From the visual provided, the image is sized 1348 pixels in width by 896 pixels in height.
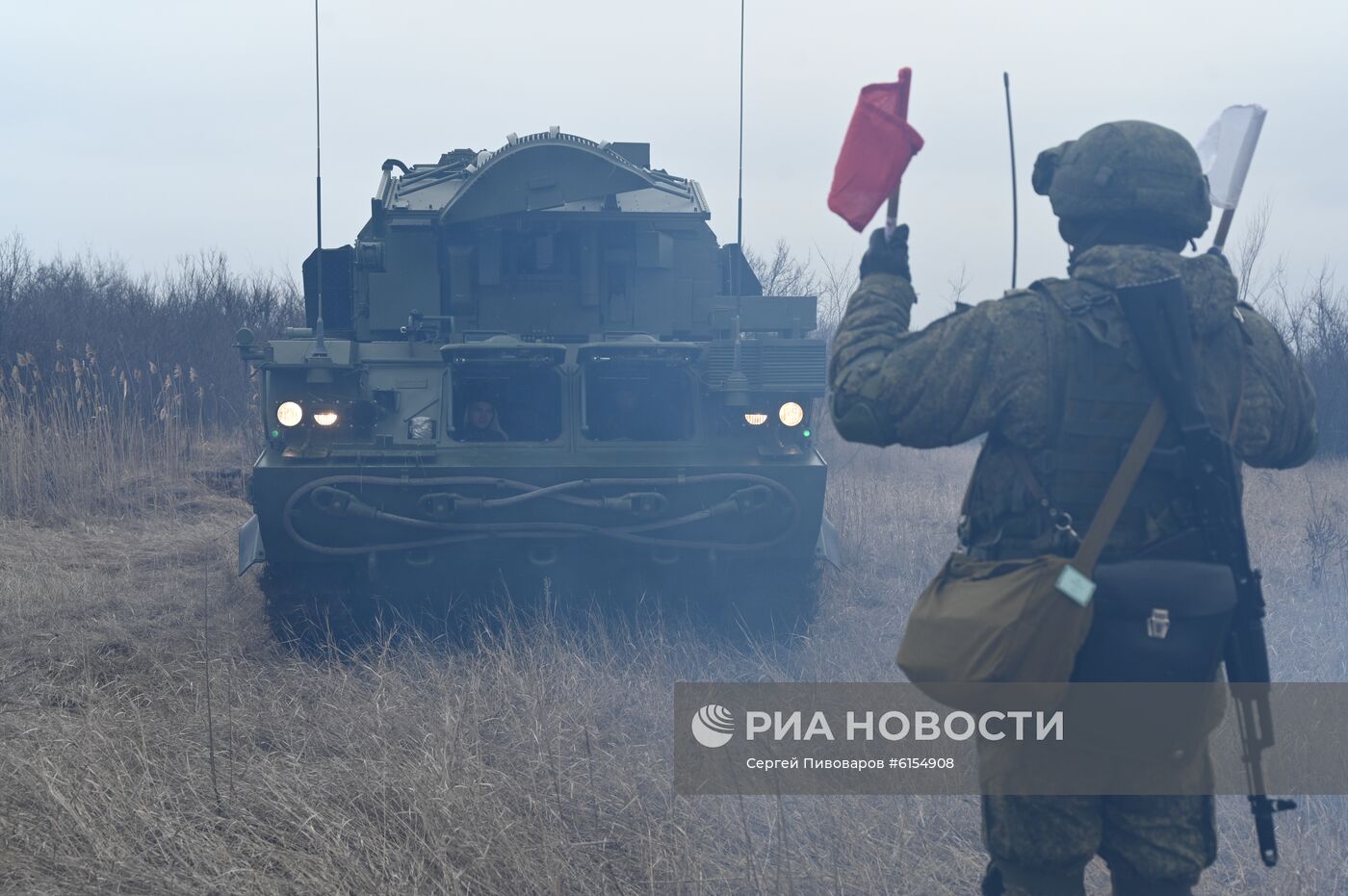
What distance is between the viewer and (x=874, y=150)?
2.73 metres

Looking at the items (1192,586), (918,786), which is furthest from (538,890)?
(1192,586)

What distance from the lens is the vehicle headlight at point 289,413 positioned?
600cm

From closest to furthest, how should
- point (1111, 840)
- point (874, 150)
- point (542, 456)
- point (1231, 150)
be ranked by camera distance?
1. point (1111, 840)
2. point (874, 150)
3. point (1231, 150)
4. point (542, 456)

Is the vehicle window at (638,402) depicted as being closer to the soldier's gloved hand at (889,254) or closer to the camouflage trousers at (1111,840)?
the soldier's gloved hand at (889,254)

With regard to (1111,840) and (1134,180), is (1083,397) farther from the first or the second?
(1111,840)

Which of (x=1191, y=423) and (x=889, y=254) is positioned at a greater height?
(x=889, y=254)

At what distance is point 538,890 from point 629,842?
458 mm

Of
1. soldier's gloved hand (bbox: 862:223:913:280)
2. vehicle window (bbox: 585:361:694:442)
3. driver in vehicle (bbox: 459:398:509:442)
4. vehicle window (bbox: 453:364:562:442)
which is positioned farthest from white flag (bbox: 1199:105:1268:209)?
driver in vehicle (bbox: 459:398:509:442)

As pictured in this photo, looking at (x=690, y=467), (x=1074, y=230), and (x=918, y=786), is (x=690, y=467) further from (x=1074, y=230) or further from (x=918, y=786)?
(x=1074, y=230)

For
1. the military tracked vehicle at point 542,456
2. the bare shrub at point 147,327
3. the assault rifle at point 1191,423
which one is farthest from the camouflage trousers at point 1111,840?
the bare shrub at point 147,327

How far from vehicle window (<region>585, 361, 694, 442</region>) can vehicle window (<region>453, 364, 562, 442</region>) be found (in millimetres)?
194

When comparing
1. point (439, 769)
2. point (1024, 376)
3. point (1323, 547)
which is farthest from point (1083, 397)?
point (1323, 547)

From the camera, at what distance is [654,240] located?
7418 mm

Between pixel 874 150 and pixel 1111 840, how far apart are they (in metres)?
1.45
